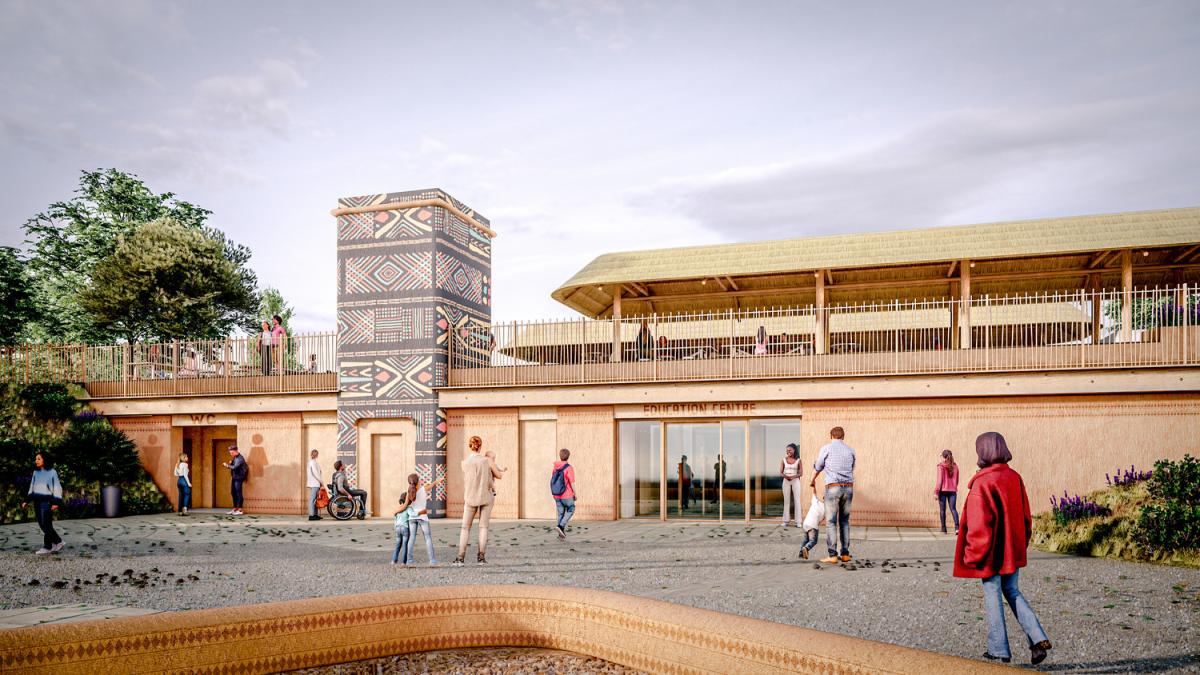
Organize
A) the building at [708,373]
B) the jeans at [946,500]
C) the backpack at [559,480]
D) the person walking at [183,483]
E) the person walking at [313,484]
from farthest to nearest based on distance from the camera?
1. the person walking at [183,483]
2. the person walking at [313,484]
3. the building at [708,373]
4. the jeans at [946,500]
5. the backpack at [559,480]

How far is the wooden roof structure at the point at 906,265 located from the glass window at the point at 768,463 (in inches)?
110

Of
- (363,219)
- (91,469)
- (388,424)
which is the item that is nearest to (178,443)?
(91,469)

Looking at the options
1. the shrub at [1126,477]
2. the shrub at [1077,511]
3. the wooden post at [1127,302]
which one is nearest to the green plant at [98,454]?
the shrub at [1077,511]

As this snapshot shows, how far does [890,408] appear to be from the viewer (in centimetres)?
1606

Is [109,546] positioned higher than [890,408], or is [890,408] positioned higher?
[890,408]

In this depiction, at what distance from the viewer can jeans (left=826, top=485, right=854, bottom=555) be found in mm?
10242

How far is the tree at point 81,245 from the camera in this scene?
33406 mm

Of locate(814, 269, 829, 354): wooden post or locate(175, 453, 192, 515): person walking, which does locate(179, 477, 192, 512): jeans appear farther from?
locate(814, 269, 829, 354): wooden post

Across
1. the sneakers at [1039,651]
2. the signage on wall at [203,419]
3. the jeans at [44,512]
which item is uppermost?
the signage on wall at [203,419]

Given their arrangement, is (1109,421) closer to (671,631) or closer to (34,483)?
(671,631)

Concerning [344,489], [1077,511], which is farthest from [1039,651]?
[344,489]

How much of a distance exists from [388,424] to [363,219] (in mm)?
4827

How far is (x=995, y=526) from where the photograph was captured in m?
5.49

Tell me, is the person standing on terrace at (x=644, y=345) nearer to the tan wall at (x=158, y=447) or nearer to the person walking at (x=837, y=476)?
the person walking at (x=837, y=476)
